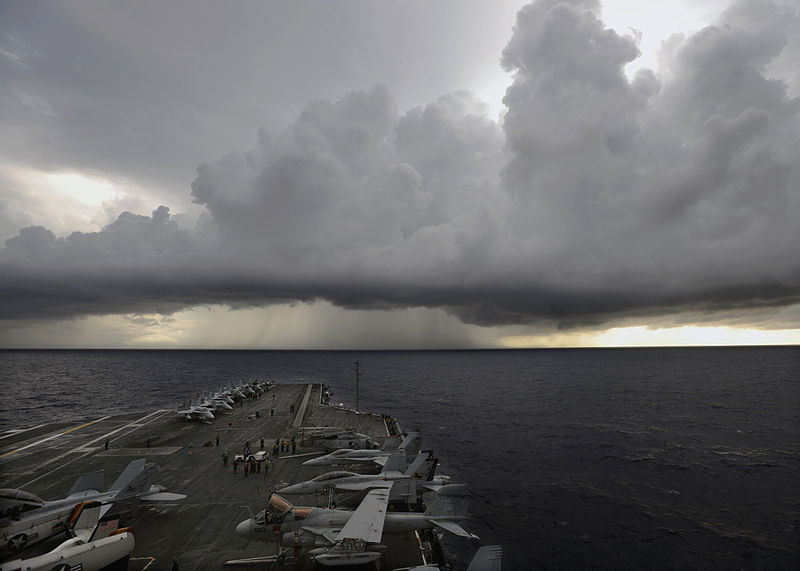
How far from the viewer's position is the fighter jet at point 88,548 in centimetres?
1884

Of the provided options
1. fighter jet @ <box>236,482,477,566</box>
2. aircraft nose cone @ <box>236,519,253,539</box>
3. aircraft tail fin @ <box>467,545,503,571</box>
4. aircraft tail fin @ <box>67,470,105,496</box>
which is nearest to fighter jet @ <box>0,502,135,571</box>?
aircraft nose cone @ <box>236,519,253,539</box>

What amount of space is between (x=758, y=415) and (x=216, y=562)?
124m

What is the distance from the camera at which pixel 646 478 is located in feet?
174

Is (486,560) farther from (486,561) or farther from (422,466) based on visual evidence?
(422,466)

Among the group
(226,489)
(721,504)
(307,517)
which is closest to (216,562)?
(307,517)

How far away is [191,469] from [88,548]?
2479 centimetres

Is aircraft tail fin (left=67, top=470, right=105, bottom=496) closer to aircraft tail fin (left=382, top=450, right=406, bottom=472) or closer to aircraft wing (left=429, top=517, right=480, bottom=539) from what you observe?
aircraft tail fin (left=382, top=450, right=406, bottom=472)

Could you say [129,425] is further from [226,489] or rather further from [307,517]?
[307,517]

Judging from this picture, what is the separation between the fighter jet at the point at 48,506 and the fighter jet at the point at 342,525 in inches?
420

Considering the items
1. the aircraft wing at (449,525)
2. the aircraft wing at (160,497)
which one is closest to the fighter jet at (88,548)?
the aircraft wing at (160,497)

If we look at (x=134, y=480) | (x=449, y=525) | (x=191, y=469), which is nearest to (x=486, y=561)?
(x=449, y=525)

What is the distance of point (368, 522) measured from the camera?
944 inches

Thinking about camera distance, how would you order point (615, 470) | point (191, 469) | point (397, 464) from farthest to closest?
point (615, 470) < point (191, 469) < point (397, 464)

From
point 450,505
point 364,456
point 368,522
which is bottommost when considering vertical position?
point 364,456
